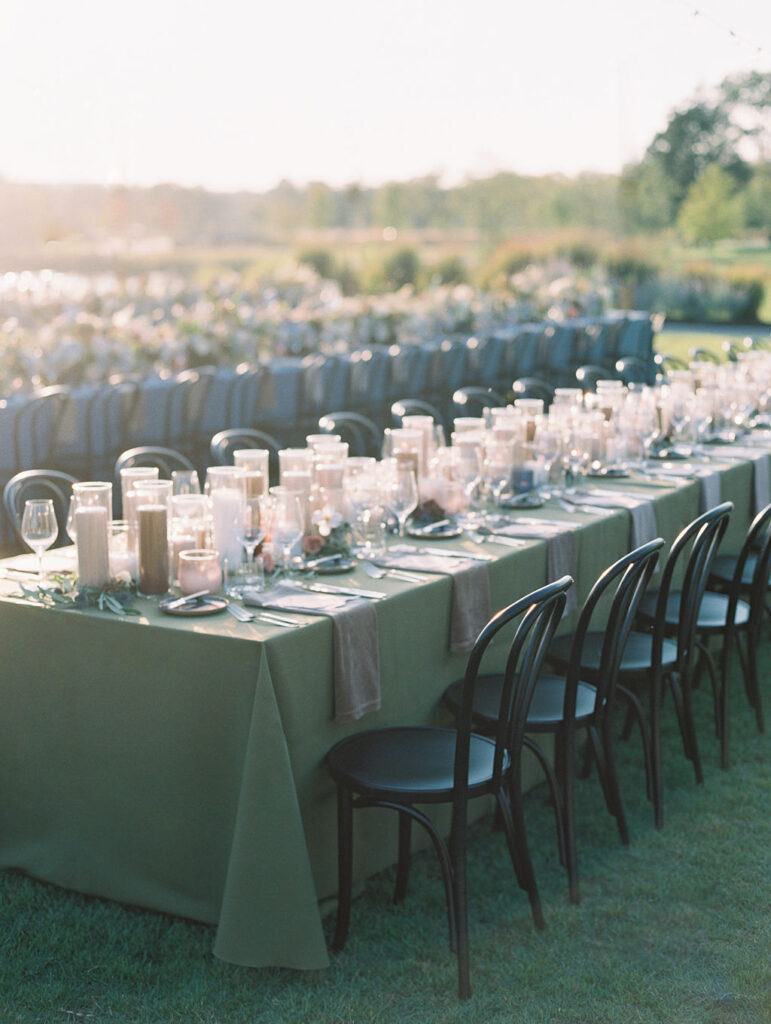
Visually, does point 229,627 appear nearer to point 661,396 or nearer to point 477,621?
point 477,621

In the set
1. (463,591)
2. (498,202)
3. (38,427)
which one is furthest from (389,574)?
(498,202)

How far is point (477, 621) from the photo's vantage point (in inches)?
138

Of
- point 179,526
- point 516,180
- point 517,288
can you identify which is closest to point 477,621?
point 179,526

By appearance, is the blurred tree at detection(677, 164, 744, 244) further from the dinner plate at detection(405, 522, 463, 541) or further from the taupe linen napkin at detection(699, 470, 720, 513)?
the dinner plate at detection(405, 522, 463, 541)

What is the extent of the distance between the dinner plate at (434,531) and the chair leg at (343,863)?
3.74ft

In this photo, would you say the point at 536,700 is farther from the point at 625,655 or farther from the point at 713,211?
the point at 713,211

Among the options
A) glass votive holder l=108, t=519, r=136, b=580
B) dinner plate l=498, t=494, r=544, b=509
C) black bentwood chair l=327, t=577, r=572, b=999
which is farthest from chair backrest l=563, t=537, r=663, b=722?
glass votive holder l=108, t=519, r=136, b=580

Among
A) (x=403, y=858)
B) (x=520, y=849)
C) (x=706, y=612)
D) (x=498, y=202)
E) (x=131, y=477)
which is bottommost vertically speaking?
(x=403, y=858)

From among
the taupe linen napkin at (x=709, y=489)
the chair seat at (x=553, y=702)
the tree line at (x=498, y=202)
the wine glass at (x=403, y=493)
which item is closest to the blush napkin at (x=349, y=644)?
the chair seat at (x=553, y=702)

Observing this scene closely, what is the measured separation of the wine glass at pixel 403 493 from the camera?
3.80 metres

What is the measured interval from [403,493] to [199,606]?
0.96 meters

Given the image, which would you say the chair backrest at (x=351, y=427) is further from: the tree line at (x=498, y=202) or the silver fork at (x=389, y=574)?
the tree line at (x=498, y=202)

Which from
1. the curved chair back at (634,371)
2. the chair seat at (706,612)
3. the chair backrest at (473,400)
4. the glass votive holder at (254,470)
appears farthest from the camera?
the curved chair back at (634,371)

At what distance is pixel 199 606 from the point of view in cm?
305
